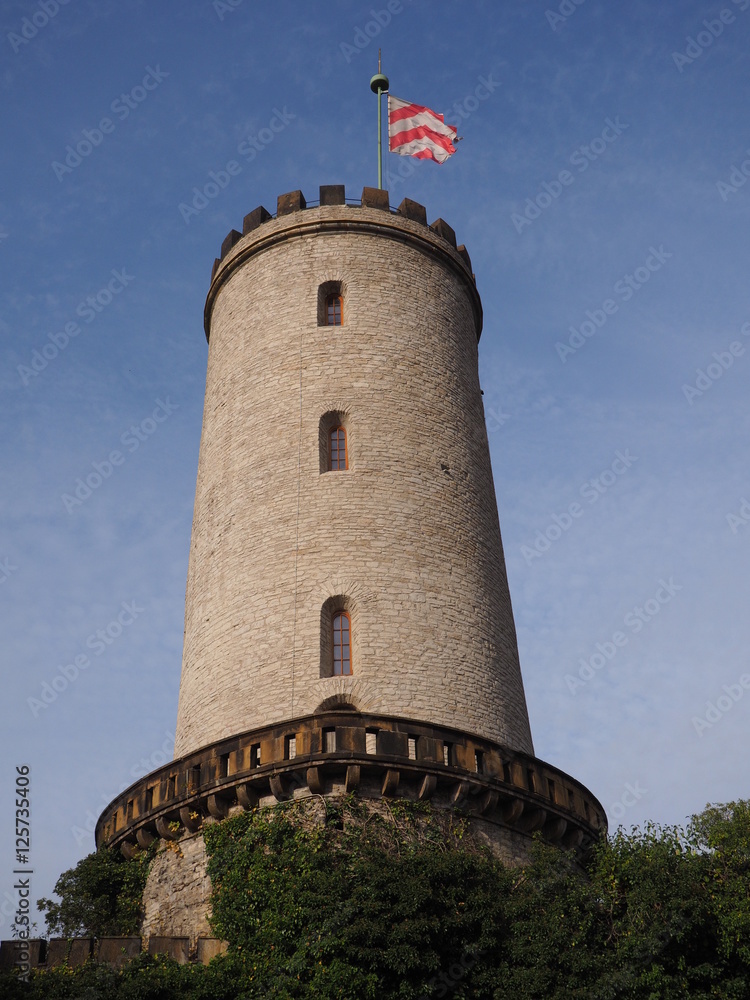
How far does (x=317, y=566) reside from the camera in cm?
2534

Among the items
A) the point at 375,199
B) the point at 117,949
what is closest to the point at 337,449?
the point at 375,199

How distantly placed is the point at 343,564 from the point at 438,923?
8.14m

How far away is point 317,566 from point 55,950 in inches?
347

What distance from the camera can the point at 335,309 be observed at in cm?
2998

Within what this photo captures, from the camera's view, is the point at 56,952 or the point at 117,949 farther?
the point at 117,949

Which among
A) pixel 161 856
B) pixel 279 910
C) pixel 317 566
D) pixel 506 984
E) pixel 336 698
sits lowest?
pixel 506 984

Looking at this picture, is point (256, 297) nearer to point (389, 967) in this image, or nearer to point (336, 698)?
point (336, 698)

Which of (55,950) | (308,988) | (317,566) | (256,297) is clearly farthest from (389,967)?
(256,297)

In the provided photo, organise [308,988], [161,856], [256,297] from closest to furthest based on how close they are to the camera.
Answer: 1. [308,988]
2. [161,856]
3. [256,297]

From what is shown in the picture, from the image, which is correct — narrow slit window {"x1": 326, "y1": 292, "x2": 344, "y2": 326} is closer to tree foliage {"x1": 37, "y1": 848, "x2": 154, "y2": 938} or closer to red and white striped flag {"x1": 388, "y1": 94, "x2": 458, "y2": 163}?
red and white striped flag {"x1": 388, "y1": 94, "x2": 458, "y2": 163}

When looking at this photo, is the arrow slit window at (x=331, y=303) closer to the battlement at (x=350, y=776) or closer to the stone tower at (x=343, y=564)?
the stone tower at (x=343, y=564)

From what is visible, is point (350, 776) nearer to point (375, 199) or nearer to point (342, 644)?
point (342, 644)

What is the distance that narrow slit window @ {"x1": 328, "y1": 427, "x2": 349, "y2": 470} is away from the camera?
27.4 meters

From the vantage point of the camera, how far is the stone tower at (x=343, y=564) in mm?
22469
